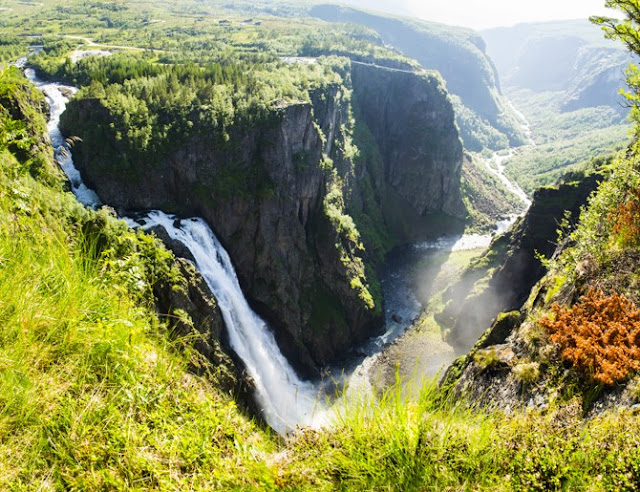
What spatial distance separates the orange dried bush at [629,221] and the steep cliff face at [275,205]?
3815 centimetres

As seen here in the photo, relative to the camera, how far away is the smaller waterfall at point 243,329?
36188 millimetres

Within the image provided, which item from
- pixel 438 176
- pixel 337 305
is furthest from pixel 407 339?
pixel 438 176

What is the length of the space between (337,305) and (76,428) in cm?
5242

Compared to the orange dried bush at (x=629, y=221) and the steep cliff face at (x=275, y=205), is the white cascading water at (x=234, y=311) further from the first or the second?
the orange dried bush at (x=629, y=221)

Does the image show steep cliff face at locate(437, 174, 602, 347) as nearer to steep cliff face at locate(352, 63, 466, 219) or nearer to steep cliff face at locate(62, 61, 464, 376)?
steep cliff face at locate(62, 61, 464, 376)

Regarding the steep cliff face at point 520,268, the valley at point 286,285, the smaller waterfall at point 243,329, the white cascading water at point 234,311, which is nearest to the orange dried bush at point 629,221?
the valley at point 286,285

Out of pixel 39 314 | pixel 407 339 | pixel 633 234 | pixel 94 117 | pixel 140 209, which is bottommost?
pixel 407 339

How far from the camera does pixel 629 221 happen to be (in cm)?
1179

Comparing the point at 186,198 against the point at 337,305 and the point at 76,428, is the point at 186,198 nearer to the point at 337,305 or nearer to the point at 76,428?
the point at 337,305

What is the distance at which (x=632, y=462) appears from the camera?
4512 mm

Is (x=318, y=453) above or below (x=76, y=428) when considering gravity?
below

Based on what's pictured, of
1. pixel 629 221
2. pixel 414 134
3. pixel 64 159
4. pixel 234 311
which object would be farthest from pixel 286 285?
pixel 414 134

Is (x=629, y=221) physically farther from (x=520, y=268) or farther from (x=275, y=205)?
(x=520, y=268)

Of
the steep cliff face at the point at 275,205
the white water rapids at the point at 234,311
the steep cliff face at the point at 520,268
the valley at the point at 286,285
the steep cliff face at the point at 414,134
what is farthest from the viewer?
the steep cliff face at the point at 414,134
